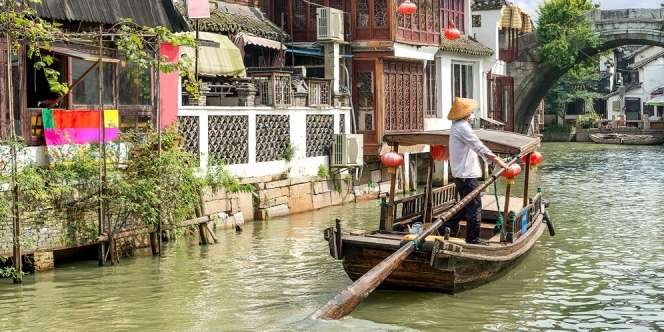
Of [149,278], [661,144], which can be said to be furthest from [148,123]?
[661,144]

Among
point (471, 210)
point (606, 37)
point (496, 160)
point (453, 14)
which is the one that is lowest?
point (471, 210)

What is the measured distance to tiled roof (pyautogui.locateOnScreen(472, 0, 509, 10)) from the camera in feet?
113

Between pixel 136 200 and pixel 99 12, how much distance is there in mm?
3157

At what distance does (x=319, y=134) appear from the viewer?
21922 mm

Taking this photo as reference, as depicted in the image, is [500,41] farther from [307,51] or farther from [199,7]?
[199,7]

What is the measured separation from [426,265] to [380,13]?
44.5 ft

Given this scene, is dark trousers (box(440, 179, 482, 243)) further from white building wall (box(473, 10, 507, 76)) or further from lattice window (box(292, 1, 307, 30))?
white building wall (box(473, 10, 507, 76))

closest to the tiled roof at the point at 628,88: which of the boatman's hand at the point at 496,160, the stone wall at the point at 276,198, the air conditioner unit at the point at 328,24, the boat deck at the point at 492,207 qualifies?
the air conditioner unit at the point at 328,24

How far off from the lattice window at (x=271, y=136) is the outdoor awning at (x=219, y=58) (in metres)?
1.51

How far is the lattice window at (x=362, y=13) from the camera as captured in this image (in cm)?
2397

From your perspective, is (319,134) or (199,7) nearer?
(199,7)

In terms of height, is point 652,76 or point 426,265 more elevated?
point 652,76

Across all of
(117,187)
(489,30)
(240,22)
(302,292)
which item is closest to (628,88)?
(489,30)

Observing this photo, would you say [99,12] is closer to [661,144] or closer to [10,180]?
[10,180]
